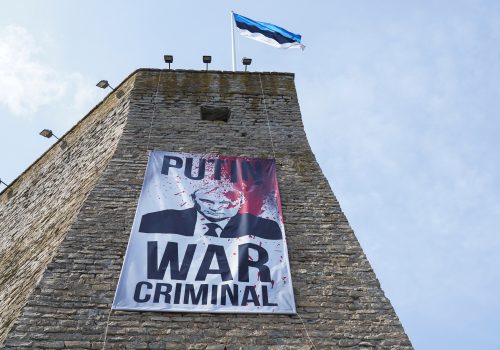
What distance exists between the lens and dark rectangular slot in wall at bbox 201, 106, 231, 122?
26.1ft

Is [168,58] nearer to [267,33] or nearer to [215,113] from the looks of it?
[215,113]

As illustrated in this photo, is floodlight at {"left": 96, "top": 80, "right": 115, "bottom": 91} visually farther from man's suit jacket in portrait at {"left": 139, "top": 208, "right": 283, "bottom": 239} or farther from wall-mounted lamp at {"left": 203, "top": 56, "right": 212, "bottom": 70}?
man's suit jacket in portrait at {"left": 139, "top": 208, "right": 283, "bottom": 239}

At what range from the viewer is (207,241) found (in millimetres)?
5668

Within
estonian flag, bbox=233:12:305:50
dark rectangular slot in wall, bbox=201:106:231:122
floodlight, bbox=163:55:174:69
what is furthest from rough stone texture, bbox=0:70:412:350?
estonian flag, bbox=233:12:305:50

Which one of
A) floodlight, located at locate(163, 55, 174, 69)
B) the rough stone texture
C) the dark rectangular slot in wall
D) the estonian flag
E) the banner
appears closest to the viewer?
the rough stone texture

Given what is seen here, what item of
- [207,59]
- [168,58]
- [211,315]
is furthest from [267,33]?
[211,315]

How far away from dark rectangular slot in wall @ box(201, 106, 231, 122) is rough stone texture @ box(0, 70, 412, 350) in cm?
7

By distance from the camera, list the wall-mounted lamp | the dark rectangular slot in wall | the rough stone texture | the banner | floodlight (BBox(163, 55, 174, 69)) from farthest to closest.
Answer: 1. the wall-mounted lamp
2. floodlight (BBox(163, 55, 174, 69))
3. the dark rectangular slot in wall
4. the banner
5. the rough stone texture

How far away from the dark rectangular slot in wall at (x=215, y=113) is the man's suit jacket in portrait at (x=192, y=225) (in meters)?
2.26

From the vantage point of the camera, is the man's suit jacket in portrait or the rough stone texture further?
the man's suit jacket in portrait

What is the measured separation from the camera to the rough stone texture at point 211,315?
4.71m

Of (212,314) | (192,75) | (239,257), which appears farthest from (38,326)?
(192,75)

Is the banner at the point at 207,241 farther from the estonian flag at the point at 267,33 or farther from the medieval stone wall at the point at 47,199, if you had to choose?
the estonian flag at the point at 267,33

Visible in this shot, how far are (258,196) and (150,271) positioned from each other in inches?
60.5
